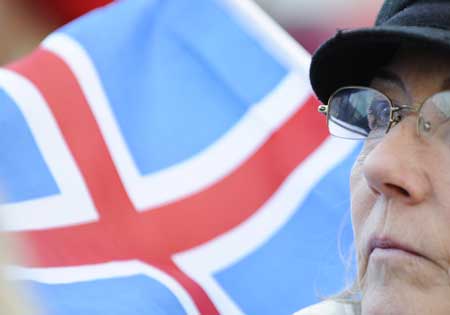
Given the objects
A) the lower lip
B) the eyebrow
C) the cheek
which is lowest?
the lower lip

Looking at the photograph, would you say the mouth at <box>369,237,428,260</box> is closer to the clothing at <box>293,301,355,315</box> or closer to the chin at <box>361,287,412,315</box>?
the chin at <box>361,287,412,315</box>

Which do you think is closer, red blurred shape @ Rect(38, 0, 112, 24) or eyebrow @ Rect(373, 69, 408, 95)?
eyebrow @ Rect(373, 69, 408, 95)

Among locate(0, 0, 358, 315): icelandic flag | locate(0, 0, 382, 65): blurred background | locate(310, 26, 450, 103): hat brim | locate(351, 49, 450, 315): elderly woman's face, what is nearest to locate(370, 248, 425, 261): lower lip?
locate(351, 49, 450, 315): elderly woman's face

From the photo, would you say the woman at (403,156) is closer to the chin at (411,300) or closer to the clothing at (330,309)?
the chin at (411,300)

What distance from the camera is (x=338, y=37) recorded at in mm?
1711

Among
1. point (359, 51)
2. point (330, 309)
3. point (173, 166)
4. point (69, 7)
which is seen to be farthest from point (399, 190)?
point (69, 7)

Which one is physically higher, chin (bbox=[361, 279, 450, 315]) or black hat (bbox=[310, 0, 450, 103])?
black hat (bbox=[310, 0, 450, 103])

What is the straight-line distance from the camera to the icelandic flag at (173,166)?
2160 millimetres

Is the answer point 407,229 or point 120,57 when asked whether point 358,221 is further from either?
point 120,57

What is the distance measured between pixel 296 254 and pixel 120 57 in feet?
2.29

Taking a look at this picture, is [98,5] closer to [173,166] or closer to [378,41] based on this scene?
[173,166]

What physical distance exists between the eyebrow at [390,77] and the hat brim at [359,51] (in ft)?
0.05

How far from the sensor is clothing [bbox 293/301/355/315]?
1967 mm

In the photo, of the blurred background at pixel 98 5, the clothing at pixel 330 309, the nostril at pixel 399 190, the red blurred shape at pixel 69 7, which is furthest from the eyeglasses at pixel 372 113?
the red blurred shape at pixel 69 7
